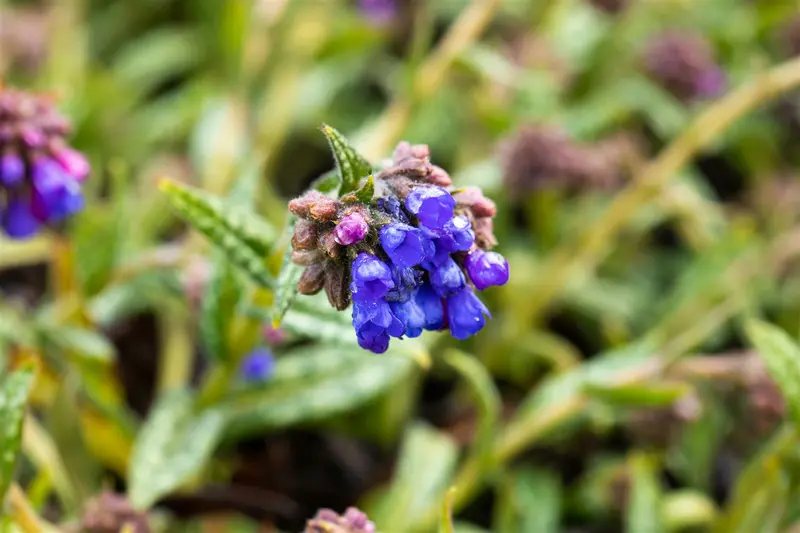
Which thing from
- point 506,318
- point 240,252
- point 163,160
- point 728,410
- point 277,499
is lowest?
point 277,499

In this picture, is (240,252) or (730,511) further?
(730,511)

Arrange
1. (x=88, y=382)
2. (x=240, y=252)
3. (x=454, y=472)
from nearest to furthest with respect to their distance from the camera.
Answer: (x=240, y=252) → (x=88, y=382) → (x=454, y=472)

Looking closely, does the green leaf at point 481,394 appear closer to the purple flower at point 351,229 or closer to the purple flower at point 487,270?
the purple flower at point 487,270

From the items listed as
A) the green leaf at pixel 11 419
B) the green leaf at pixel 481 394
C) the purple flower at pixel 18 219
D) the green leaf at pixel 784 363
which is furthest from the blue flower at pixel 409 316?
the purple flower at pixel 18 219

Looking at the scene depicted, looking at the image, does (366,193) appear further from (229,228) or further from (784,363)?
(784,363)

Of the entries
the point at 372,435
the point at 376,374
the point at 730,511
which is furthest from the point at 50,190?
the point at 730,511

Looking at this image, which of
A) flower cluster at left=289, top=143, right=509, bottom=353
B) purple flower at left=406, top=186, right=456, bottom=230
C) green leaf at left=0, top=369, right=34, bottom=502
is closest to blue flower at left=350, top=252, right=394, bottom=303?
flower cluster at left=289, top=143, right=509, bottom=353

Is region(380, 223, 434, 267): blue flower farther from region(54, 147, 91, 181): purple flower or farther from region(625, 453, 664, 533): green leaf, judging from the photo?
region(625, 453, 664, 533): green leaf

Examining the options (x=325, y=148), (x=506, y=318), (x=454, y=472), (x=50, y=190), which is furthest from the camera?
(x=325, y=148)

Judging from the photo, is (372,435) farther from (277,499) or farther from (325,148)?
(325,148)
